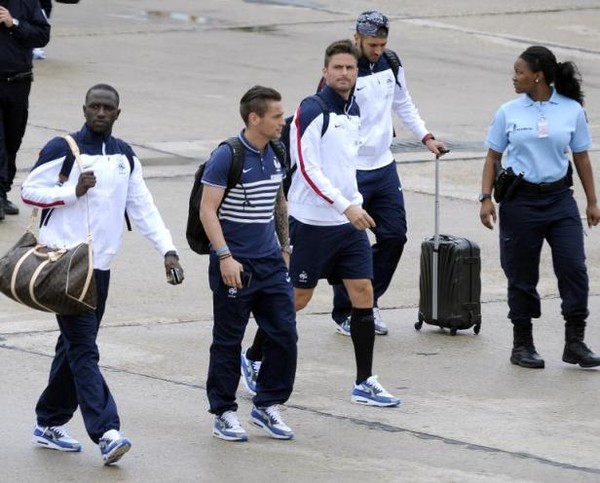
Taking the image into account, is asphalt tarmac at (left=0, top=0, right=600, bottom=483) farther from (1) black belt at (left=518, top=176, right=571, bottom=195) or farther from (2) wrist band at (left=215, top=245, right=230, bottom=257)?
(1) black belt at (left=518, top=176, right=571, bottom=195)

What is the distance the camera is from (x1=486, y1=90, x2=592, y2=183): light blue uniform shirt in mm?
8891

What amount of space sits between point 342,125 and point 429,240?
72.8 inches

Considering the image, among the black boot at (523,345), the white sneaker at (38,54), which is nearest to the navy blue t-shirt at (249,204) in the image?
the black boot at (523,345)

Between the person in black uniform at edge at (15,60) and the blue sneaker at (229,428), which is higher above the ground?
the person in black uniform at edge at (15,60)

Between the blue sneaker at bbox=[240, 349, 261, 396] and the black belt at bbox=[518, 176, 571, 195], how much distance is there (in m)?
1.78

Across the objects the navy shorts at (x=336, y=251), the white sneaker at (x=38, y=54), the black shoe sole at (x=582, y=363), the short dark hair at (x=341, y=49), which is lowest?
the black shoe sole at (x=582, y=363)

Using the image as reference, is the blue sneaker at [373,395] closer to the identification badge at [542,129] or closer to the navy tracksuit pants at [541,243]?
the navy tracksuit pants at [541,243]

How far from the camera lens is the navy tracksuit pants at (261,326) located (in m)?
7.52

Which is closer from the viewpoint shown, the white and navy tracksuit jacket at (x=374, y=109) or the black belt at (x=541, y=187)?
the black belt at (x=541, y=187)

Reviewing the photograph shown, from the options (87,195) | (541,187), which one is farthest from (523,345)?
(87,195)

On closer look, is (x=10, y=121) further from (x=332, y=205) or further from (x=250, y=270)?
(x=250, y=270)

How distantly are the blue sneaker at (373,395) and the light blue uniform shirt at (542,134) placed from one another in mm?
1549

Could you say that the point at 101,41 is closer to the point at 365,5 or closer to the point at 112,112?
the point at 365,5

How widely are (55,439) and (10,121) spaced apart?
17.3 feet
